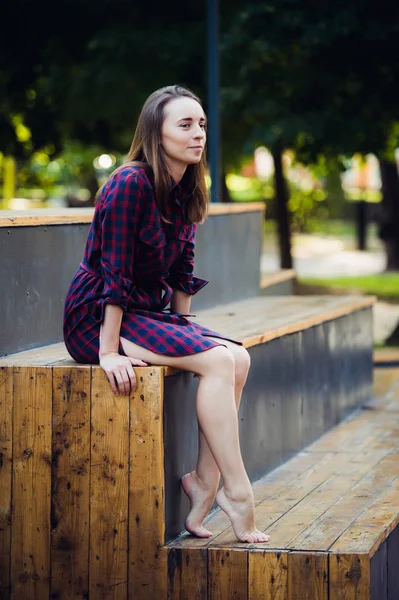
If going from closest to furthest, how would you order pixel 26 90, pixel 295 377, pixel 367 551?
pixel 367 551, pixel 295 377, pixel 26 90

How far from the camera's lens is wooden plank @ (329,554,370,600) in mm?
4332

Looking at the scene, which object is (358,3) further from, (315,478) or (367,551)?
(367,551)

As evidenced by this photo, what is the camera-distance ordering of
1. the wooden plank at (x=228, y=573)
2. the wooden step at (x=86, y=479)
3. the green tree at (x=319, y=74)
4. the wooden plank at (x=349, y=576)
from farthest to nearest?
the green tree at (x=319, y=74)
the wooden step at (x=86, y=479)
the wooden plank at (x=228, y=573)
the wooden plank at (x=349, y=576)

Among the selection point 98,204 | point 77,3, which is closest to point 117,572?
point 98,204

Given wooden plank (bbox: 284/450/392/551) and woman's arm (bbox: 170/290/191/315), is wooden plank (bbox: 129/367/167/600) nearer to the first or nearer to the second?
wooden plank (bbox: 284/450/392/551)

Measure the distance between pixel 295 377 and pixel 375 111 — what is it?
18.8 ft

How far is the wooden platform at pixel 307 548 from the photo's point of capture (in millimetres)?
4367

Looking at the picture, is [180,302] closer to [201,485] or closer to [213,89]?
[201,485]

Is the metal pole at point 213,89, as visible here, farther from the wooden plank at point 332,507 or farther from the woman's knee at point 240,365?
the woman's knee at point 240,365

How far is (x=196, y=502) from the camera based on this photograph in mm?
4707

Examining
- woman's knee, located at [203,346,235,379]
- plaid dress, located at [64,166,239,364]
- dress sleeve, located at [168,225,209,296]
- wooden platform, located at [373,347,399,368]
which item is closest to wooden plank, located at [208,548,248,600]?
woman's knee, located at [203,346,235,379]

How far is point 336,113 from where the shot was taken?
464 inches

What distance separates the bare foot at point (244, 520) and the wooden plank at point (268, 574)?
11 centimetres

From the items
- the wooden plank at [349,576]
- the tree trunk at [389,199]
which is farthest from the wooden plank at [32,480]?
the tree trunk at [389,199]
